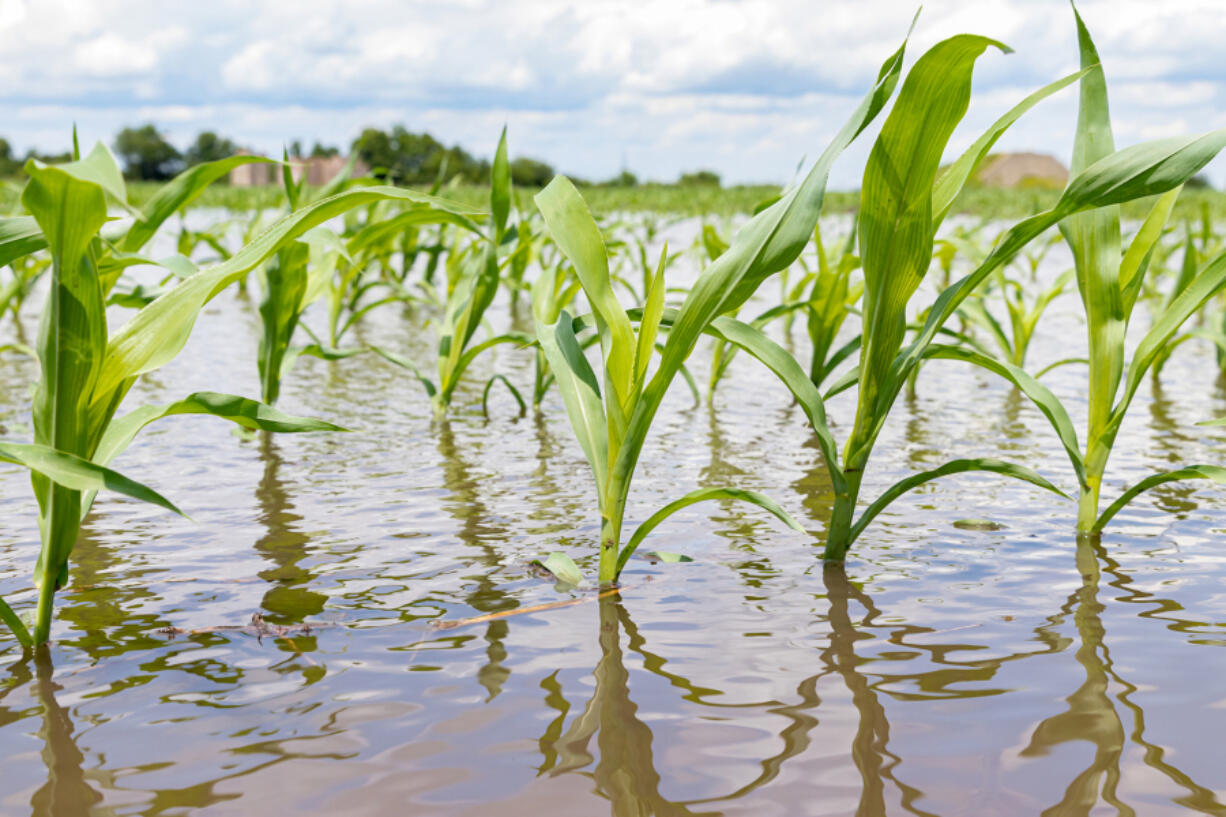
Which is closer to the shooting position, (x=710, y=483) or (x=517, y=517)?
(x=517, y=517)

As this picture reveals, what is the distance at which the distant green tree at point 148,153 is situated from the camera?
7650 cm

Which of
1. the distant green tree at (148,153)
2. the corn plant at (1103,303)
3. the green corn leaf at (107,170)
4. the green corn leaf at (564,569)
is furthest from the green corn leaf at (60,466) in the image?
the distant green tree at (148,153)

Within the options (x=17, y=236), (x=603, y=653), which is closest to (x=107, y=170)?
(x=17, y=236)

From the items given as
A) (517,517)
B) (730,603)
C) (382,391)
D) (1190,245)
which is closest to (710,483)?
(517,517)

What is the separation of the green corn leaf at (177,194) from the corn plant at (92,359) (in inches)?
11.2

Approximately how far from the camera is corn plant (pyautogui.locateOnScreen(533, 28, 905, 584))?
1.42 metres

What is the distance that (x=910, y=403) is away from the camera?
3.37m

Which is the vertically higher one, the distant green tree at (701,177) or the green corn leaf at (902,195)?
the distant green tree at (701,177)

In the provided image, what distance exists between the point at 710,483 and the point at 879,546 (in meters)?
0.56

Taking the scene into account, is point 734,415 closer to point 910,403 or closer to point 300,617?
point 910,403

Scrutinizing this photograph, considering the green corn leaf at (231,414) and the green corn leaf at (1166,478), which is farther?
the green corn leaf at (1166,478)

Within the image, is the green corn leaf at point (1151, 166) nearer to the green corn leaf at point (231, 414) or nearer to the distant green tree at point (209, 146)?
the green corn leaf at point (231, 414)

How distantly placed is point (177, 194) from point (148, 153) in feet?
278

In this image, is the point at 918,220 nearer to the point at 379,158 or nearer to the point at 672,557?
the point at 672,557
